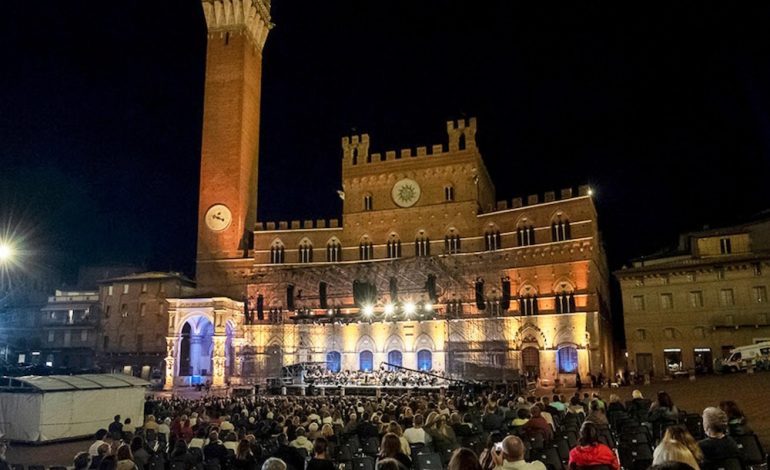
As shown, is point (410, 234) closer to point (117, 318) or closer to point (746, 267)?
point (746, 267)

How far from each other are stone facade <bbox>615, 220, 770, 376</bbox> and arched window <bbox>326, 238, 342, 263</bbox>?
68.8 feet

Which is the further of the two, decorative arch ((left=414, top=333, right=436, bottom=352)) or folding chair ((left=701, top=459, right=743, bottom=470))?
decorative arch ((left=414, top=333, right=436, bottom=352))

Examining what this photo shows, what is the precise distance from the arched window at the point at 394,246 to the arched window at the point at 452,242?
372 cm

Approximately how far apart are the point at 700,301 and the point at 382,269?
72.3 feet

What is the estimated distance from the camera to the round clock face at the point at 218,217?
4712 cm

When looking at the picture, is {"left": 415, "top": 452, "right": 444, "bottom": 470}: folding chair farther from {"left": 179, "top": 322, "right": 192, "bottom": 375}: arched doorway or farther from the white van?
{"left": 179, "top": 322, "right": 192, "bottom": 375}: arched doorway

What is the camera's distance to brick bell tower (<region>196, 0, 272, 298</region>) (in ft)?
154

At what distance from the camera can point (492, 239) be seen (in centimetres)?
4212

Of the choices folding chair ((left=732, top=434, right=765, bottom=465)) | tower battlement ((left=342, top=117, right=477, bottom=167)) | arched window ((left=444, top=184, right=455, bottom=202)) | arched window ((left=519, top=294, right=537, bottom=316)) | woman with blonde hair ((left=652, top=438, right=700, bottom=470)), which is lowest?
folding chair ((left=732, top=434, right=765, bottom=465))

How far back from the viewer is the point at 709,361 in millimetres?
37531

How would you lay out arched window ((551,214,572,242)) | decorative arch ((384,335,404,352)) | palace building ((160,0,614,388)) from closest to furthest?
palace building ((160,0,614,388)) → arched window ((551,214,572,242)) → decorative arch ((384,335,404,352))

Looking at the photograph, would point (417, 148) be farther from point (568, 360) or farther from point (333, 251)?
point (568, 360)

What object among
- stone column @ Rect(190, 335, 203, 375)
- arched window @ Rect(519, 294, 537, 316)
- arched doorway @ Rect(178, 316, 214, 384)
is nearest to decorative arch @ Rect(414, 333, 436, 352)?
arched window @ Rect(519, 294, 537, 316)

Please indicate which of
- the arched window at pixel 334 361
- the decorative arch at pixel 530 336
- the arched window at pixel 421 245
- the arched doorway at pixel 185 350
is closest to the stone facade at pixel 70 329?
the arched doorway at pixel 185 350
